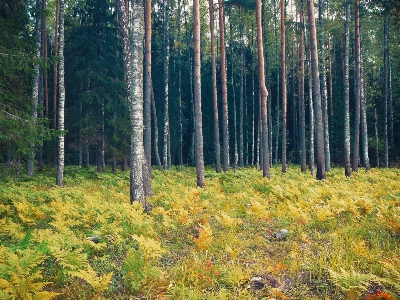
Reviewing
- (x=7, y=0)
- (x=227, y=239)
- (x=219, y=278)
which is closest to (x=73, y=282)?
(x=219, y=278)

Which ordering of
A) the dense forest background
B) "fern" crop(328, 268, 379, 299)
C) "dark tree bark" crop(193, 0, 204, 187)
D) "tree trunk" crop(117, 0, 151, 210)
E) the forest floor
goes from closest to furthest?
"fern" crop(328, 268, 379, 299) < the forest floor < "tree trunk" crop(117, 0, 151, 210) < the dense forest background < "dark tree bark" crop(193, 0, 204, 187)

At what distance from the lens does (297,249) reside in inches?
210

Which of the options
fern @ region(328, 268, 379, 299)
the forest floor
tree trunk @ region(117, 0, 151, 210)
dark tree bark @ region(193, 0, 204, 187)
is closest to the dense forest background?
tree trunk @ region(117, 0, 151, 210)

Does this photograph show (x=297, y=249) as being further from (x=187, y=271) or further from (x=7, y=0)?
(x=7, y=0)

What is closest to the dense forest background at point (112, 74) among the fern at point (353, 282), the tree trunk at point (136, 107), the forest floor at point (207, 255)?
the tree trunk at point (136, 107)

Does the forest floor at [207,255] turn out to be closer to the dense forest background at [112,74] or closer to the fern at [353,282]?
the fern at [353,282]

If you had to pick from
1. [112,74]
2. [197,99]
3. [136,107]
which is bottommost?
[136,107]

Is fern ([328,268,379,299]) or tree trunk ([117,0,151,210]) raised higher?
tree trunk ([117,0,151,210])

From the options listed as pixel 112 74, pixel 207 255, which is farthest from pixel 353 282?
pixel 112 74

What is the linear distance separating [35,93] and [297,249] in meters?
15.5

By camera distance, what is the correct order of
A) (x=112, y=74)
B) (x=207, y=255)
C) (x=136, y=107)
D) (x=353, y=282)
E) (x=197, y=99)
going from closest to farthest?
(x=353, y=282) → (x=207, y=255) → (x=136, y=107) → (x=197, y=99) → (x=112, y=74)

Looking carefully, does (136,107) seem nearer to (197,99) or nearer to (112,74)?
(197,99)

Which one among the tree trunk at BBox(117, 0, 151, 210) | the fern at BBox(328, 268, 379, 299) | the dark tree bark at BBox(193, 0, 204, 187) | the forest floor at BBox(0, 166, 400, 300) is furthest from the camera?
the dark tree bark at BBox(193, 0, 204, 187)

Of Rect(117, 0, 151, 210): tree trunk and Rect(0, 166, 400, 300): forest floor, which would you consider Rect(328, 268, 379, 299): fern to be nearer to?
Rect(0, 166, 400, 300): forest floor
